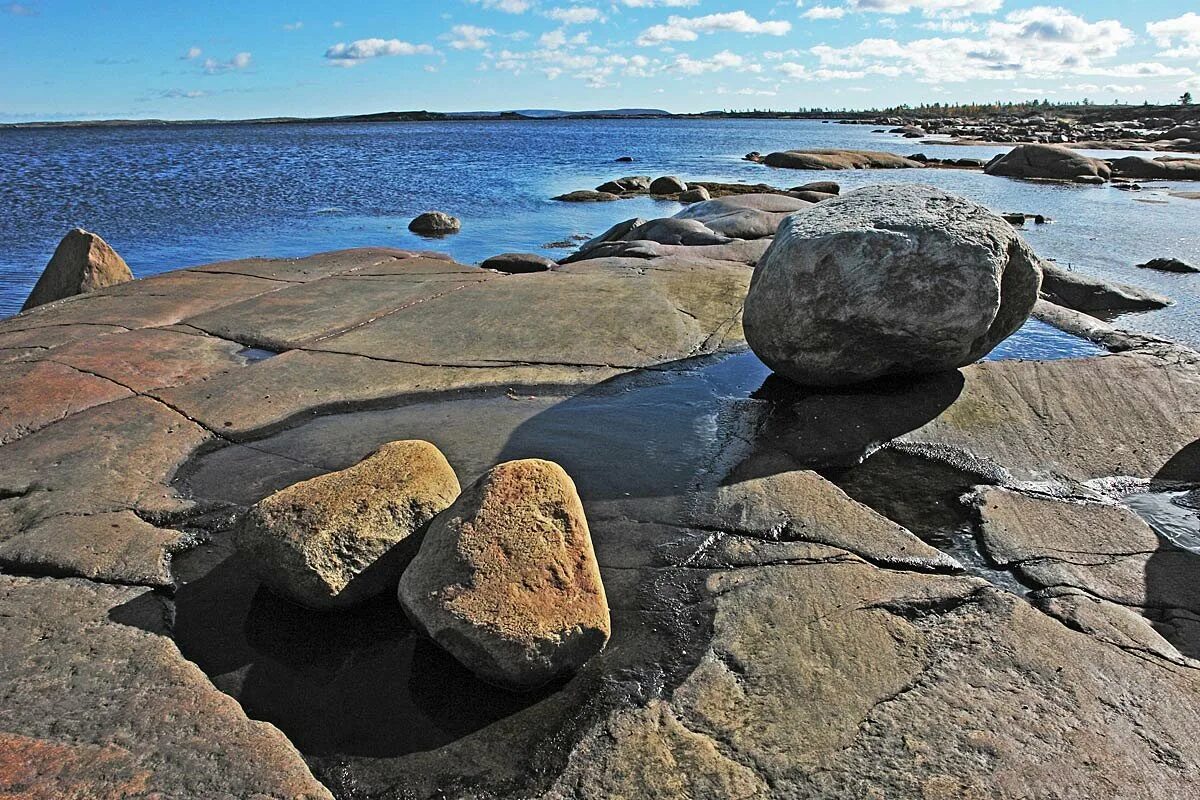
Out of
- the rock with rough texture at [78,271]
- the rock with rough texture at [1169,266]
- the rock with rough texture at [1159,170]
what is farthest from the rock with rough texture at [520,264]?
the rock with rough texture at [1159,170]

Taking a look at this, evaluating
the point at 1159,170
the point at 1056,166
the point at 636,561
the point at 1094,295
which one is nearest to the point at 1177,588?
the point at 636,561

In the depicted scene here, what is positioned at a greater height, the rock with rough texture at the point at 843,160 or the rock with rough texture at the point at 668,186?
the rock with rough texture at the point at 843,160

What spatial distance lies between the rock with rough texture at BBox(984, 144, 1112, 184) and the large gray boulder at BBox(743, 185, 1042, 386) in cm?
2532

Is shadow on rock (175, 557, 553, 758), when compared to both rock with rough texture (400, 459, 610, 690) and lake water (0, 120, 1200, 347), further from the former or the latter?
lake water (0, 120, 1200, 347)

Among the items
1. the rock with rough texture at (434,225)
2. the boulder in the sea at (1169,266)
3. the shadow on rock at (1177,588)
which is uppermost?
the rock with rough texture at (434,225)

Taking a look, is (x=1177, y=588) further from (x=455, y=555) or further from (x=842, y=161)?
(x=842, y=161)

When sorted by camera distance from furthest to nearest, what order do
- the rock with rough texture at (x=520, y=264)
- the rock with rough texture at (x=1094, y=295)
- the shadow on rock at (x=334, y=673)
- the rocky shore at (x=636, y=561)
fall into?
the rock with rough texture at (x=520, y=264), the rock with rough texture at (x=1094, y=295), the shadow on rock at (x=334, y=673), the rocky shore at (x=636, y=561)

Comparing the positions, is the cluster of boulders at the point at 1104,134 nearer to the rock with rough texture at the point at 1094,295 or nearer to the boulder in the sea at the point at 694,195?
the boulder in the sea at the point at 694,195

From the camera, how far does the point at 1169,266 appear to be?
12.4 meters

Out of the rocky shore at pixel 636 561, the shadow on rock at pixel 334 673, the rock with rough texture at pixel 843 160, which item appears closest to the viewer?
the rocky shore at pixel 636 561

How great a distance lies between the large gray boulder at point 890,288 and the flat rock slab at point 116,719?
172 inches

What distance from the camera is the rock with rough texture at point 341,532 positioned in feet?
11.8

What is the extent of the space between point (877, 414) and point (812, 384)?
2.05ft

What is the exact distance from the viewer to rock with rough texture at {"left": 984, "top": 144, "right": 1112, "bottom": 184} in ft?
90.0
